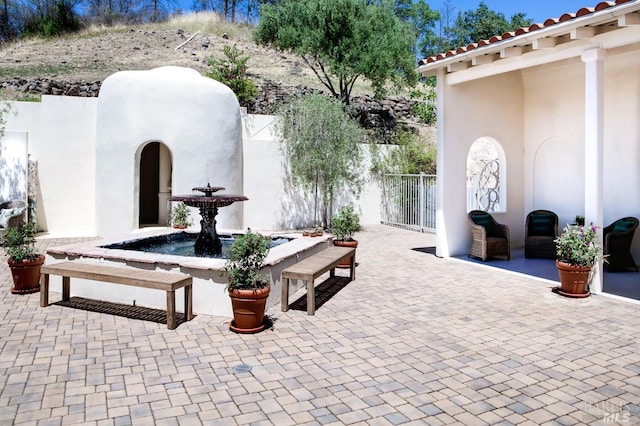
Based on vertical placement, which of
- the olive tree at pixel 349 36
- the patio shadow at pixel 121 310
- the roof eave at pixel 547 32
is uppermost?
the olive tree at pixel 349 36

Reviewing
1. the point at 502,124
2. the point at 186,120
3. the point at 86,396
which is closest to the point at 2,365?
the point at 86,396

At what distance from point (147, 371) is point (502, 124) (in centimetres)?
890

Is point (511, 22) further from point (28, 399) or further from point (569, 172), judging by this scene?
point (28, 399)

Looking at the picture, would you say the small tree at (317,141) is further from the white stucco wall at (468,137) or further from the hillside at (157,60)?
the hillside at (157,60)

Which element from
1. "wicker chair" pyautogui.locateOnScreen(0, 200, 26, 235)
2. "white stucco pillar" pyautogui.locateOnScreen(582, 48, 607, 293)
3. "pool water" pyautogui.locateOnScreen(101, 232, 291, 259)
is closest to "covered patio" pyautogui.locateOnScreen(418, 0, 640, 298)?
"white stucco pillar" pyautogui.locateOnScreen(582, 48, 607, 293)

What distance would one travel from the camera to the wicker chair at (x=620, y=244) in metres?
8.16

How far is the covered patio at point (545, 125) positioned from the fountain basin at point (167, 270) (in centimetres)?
413

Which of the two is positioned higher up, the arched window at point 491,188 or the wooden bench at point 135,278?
the arched window at point 491,188

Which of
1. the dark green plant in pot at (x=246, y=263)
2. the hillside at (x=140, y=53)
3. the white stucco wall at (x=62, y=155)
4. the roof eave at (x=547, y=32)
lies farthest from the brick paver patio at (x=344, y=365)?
the hillside at (x=140, y=53)

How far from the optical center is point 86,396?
372 cm

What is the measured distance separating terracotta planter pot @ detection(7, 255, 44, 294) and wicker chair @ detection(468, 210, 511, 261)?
7554 millimetres

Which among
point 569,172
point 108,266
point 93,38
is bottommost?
point 108,266

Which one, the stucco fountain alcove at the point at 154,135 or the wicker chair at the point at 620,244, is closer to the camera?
the wicker chair at the point at 620,244

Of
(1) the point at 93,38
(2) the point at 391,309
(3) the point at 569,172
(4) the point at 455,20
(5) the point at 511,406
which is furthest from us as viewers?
(4) the point at 455,20
